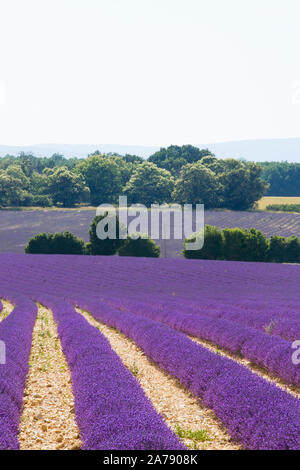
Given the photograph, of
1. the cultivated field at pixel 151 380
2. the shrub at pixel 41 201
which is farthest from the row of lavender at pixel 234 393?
the shrub at pixel 41 201

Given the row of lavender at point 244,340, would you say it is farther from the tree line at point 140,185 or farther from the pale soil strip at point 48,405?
the tree line at point 140,185

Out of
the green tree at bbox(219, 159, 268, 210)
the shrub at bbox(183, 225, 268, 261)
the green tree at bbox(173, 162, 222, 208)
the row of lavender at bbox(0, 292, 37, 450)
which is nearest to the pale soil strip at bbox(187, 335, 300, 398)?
the row of lavender at bbox(0, 292, 37, 450)

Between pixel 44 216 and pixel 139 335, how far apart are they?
7131cm

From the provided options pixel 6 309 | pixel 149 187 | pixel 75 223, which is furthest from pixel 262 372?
pixel 149 187

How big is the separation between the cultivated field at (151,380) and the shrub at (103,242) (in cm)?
2365

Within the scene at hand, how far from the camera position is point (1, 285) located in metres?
22.7

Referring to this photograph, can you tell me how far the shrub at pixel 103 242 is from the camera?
131 ft

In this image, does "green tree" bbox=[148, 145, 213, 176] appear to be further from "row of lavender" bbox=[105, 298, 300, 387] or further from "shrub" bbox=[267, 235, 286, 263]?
"row of lavender" bbox=[105, 298, 300, 387]

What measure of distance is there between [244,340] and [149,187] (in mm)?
85182

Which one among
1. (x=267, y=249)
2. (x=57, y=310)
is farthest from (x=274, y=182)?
(x=57, y=310)

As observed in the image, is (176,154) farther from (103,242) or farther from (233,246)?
(233,246)

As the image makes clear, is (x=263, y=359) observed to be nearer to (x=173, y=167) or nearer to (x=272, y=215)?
(x=272, y=215)
